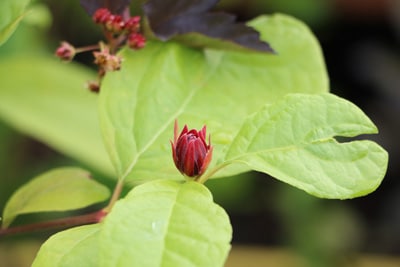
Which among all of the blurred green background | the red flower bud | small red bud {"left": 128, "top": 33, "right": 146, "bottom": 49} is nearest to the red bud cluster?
small red bud {"left": 128, "top": 33, "right": 146, "bottom": 49}

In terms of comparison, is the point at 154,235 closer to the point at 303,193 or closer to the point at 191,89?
the point at 191,89

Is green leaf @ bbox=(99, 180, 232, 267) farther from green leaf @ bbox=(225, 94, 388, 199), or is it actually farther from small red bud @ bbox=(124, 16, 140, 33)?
small red bud @ bbox=(124, 16, 140, 33)

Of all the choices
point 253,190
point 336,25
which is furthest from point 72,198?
point 336,25


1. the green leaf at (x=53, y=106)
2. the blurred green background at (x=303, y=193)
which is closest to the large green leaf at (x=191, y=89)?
the green leaf at (x=53, y=106)

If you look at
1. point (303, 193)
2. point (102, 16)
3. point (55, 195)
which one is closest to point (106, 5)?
point (102, 16)

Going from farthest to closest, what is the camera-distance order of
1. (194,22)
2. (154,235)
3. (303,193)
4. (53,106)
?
(303,193) → (53,106) → (194,22) → (154,235)

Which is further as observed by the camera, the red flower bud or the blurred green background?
the blurred green background

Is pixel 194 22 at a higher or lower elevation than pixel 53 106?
higher
